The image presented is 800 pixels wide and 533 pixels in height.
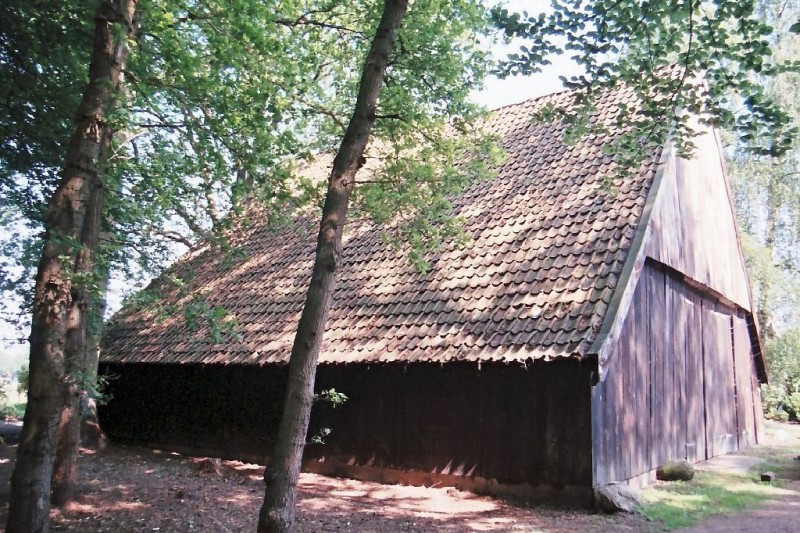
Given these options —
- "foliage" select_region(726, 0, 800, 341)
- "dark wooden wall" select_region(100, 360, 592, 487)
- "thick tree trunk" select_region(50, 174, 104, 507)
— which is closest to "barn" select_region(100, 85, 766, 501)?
"dark wooden wall" select_region(100, 360, 592, 487)

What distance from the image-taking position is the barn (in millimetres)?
8805

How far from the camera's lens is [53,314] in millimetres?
5820

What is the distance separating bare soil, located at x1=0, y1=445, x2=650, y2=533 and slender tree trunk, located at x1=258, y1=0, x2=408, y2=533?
8.61 feet

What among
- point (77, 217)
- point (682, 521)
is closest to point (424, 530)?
point (682, 521)

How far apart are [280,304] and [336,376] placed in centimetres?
211

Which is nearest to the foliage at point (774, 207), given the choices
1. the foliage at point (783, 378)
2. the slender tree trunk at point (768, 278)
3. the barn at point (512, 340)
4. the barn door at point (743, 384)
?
the slender tree trunk at point (768, 278)

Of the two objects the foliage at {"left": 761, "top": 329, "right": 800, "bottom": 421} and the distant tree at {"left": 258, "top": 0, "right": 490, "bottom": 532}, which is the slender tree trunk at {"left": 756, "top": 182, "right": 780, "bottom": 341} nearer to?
the foliage at {"left": 761, "top": 329, "right": 800, "bottom": 421}

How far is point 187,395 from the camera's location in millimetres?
14234

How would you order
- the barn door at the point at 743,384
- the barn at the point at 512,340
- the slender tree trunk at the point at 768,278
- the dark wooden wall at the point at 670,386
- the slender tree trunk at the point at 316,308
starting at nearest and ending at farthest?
the slender tree trunk at the point at 316,308, the barn at the point at 512,340, the dark wooden wall at the point at 670,386, the barn door at the point at 743,384, the slender tree trunk at the point at 768,278

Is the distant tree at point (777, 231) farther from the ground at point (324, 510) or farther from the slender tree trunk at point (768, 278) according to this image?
the ground at point (324, 510)

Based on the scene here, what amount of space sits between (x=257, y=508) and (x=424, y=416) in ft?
9.82

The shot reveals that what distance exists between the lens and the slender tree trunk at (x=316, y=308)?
5098 mm

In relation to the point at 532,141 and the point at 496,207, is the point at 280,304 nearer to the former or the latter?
the point at 496,207

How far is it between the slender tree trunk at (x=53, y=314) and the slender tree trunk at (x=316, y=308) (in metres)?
2.15
